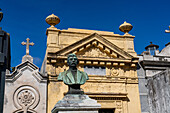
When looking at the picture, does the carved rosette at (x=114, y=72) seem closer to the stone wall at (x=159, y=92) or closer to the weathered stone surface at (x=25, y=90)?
the stone wall at (x=159, y=92)

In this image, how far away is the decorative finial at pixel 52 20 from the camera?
1501 centimetres

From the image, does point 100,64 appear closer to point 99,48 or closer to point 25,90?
point 99,48

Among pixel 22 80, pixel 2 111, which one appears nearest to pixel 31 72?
pixel 22 80

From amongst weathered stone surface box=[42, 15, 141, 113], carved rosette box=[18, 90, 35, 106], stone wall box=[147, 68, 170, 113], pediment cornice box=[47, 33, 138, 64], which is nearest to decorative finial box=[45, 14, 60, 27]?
weathered stone surface box=[42, 15, 141, 113]

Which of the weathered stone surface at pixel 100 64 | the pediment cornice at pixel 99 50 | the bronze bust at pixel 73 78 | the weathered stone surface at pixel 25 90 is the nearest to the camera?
the bronze bust at pixel 73 78

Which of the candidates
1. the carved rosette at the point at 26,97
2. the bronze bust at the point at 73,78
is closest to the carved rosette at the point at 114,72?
the carved rosette at the point at 26,97

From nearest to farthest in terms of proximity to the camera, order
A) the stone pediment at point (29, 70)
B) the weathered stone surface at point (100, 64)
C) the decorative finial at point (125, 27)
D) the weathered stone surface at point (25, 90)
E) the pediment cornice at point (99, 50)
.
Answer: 1. the weathered stone surface at point (25, 90)
2. the stone pediment at point (29, 70)
3. the weathered stone surface at point (100, 64)
4. the pediment cornice at point (99, 50)
5. the decorative finial at point (125, 27)

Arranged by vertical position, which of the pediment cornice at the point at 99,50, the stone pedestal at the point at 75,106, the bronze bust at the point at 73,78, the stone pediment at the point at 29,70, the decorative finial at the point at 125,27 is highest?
the decorative finial at the point at 125,27

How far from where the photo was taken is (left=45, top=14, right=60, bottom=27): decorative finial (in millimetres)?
15013

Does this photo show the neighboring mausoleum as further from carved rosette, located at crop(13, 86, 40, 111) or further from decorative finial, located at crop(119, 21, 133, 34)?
carved rosette, located at crop(13, 86, 40, 111)

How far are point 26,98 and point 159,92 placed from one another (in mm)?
7846

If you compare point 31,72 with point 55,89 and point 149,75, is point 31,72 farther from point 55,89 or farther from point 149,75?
point 149,75

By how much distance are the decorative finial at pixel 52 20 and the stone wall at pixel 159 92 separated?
706 centimetres

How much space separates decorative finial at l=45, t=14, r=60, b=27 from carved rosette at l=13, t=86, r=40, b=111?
4399 mm
